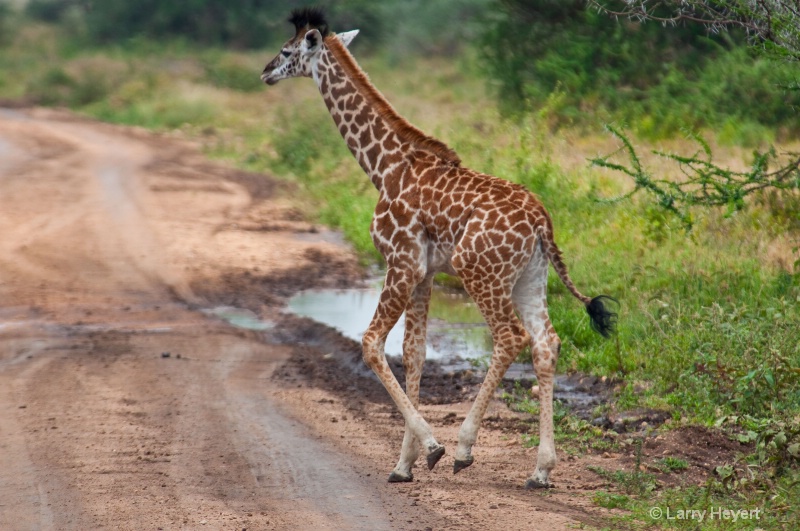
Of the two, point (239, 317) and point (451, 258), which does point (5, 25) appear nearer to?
point (239, 317)

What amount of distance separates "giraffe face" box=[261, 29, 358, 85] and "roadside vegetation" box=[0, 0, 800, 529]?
3.03 meters

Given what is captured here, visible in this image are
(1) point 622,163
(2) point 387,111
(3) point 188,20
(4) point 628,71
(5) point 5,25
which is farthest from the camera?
(5) point 5,25

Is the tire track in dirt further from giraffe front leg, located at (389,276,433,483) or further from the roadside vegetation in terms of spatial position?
the roadside vegetation

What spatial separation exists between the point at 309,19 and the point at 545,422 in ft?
10.6

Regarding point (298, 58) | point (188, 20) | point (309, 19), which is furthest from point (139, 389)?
point (188, 20)

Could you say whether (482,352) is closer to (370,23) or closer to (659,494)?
(659,494)

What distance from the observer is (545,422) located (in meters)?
5.99

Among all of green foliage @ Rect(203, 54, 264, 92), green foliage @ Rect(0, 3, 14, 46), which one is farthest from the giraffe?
green foliage @ Rect(0, 3, 14, 46)

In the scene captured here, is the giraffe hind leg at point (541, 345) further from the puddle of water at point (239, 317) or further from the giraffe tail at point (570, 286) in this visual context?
the puddle of water at point (239, 317)

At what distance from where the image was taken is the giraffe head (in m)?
7.02

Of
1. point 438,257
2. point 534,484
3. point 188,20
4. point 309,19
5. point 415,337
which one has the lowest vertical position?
point 534,484

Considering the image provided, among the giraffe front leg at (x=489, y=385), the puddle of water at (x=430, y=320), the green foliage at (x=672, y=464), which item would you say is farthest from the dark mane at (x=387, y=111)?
the puddle of water at (x=430, y=320)

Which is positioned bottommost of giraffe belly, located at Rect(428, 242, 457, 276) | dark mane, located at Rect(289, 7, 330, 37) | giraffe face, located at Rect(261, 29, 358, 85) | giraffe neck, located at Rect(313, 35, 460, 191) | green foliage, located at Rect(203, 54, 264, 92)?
giraffe belly, located at Rect(428, 242, 457, 276)

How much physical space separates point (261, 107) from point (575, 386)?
22.4 metres
